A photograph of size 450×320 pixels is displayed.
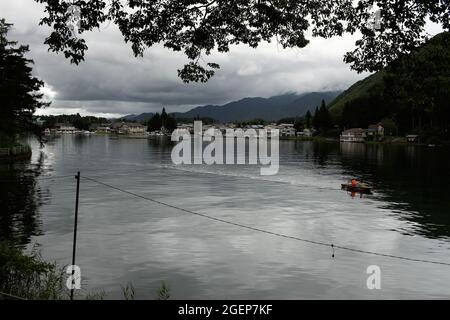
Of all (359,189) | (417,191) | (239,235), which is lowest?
(239,235)

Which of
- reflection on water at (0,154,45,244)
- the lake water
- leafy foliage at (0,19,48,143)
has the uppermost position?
leafy foliage at (0,19,48,143)

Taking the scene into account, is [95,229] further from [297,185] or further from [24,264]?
[297,185]

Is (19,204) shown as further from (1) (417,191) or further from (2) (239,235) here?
(1) (417,191)

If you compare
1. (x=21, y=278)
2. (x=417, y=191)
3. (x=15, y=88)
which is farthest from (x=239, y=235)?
(x=15, y=88)

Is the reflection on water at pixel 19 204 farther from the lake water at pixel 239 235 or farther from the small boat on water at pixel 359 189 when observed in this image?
the small boat on water at pixel 359 189

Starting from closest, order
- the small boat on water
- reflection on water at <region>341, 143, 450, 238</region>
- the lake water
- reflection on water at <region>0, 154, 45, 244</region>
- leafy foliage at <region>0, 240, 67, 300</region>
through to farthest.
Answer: leafy foliage at <region>0, 240, 67, 300</region> < the lake water < reflection on water at <region>0, 154, 45, 244</region> < reflection on water at <region>341, 143, 450, 238</region> < the small boat on water

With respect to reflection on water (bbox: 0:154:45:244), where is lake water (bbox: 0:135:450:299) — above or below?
below

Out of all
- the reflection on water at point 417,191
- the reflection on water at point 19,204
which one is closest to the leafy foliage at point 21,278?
the reflection on water at point 19,204

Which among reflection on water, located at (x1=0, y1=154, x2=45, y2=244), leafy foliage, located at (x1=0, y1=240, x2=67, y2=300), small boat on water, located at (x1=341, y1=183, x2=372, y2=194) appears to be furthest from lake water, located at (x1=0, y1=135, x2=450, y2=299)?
leafy foliage, located at (x1=0, y1=240, x2=67, y2=300)

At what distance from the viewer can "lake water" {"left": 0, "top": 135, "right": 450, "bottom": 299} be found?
87.8ft

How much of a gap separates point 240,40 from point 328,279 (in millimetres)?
15902

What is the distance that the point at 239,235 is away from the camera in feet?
128

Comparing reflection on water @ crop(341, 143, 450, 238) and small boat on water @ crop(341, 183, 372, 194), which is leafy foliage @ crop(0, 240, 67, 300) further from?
small boat on water @ crop(341, 183, 372, 194)
